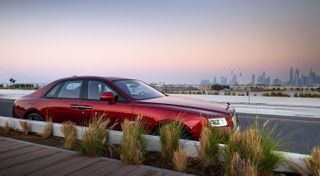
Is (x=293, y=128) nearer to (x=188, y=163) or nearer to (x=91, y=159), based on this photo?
(x=188, y=163)

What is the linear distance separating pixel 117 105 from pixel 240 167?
3.32m

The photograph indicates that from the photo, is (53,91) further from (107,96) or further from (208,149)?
(208,149)

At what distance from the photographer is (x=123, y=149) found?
523 centimetres

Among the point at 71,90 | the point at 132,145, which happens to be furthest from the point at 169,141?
the point at 71,90

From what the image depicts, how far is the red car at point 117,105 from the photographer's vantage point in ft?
20.3

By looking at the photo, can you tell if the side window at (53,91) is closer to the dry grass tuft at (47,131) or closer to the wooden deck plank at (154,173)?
the dry grass tuft at (47,131)

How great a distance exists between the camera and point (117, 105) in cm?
697

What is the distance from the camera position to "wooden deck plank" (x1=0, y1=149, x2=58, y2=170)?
4930 millimetres

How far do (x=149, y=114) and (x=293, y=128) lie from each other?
22.0ft

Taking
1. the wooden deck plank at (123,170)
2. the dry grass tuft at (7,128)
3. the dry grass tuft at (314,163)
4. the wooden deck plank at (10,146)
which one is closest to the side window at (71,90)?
the dry grass tuft at (7,128)

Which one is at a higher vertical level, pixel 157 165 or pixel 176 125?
pixel 176 125

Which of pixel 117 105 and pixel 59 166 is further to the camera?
pixel 117 105

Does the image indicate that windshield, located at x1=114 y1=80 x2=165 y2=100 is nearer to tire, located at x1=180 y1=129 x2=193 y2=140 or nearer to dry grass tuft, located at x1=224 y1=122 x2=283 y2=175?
tire, located at x1=180 y1=129 x2=193 y2=140

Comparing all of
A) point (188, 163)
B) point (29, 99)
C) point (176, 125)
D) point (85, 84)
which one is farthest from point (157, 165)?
point (29, 99)
